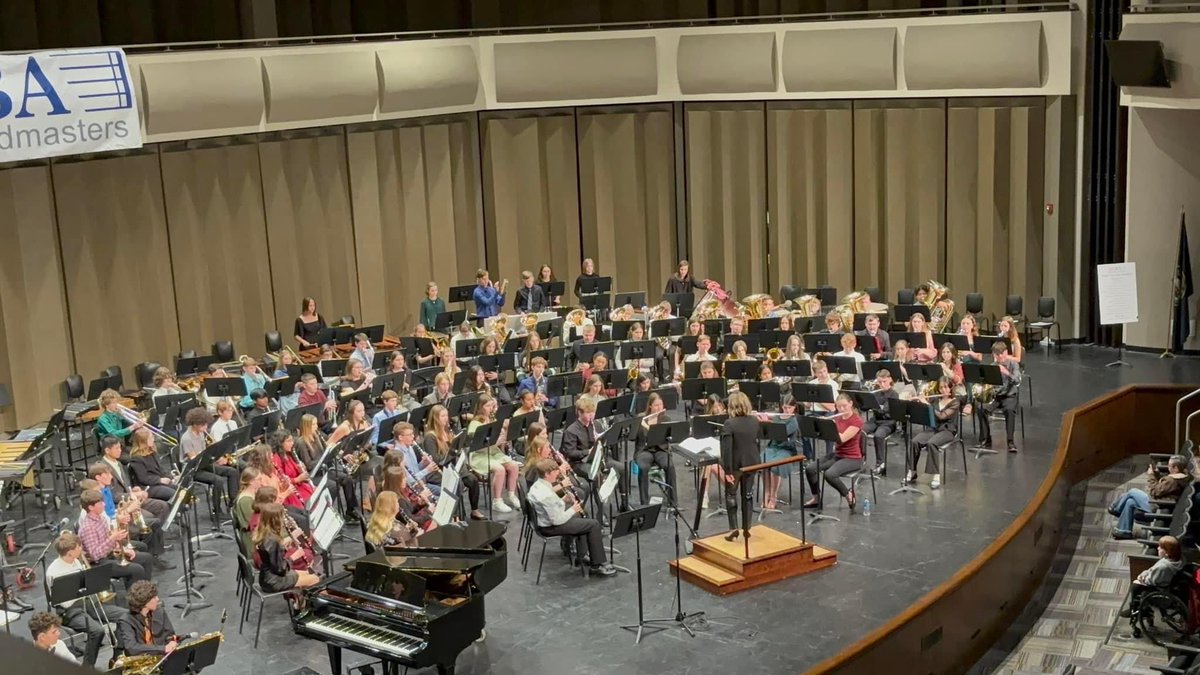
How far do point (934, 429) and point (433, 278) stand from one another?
9694mm

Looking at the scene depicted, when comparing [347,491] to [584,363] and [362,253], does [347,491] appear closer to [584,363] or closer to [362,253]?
[584,363]

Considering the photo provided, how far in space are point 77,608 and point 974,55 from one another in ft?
45.4

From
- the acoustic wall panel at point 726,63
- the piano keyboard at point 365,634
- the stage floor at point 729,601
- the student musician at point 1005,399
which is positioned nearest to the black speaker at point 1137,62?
the student musician at point 1005,399

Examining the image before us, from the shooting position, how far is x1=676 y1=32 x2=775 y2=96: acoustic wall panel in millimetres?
19781

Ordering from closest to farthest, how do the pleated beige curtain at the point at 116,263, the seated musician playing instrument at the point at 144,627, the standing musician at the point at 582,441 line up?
the seated musician playing instrument at the point at 144,627 < the standing musician at the point at 582,441 < the pleated beige curtain at the point at 116,263

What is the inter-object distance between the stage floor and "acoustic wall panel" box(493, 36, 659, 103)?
858 cm

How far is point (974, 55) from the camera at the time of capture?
18.2 metres

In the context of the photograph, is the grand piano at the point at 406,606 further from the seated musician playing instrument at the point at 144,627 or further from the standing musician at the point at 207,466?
the standing musician at the point at 207,466

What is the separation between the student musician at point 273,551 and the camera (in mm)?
9492

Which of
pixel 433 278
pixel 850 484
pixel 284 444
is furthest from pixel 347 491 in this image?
pixel 433 278

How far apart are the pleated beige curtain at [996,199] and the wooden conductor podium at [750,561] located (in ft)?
29.7

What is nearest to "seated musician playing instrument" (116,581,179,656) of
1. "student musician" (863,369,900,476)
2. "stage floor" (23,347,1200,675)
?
"stage floor" (23,347,1200,675)

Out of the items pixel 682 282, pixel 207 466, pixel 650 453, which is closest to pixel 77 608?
pixel 207 466

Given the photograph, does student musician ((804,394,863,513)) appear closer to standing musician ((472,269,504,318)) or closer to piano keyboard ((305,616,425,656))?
piano keyboard ((305,616,425,656))
